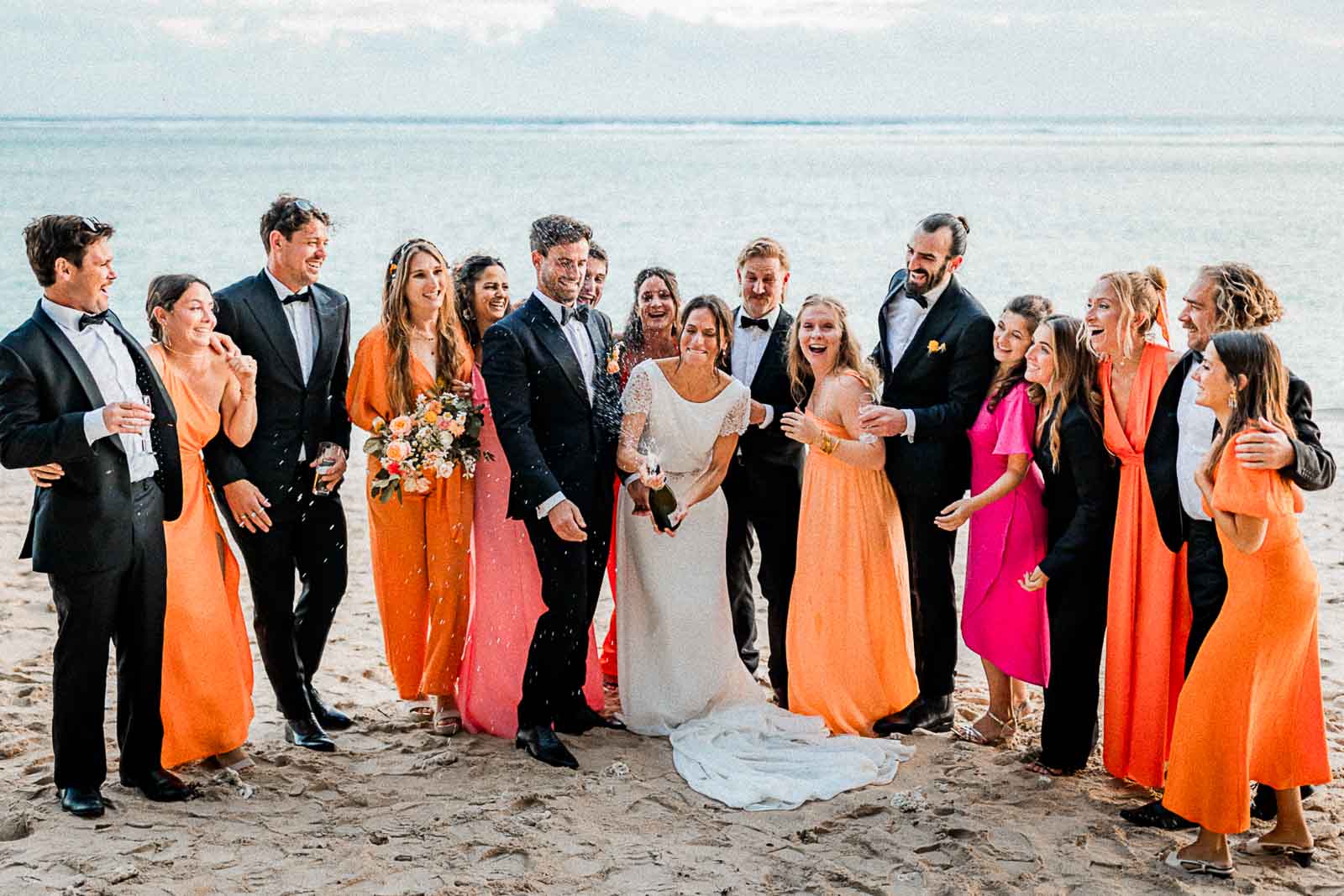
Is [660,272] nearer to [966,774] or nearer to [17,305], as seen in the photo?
[966,774]

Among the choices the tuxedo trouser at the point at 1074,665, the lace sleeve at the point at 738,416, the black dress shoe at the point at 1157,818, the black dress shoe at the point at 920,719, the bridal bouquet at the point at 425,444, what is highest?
the lace sleeve at the point at 738,416

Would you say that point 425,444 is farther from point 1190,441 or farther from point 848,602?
point 1190,441

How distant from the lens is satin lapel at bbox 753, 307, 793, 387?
6.21m

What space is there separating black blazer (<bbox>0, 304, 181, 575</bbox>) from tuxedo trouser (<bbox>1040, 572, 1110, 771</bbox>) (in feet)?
12.2

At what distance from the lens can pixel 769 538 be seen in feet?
20.8

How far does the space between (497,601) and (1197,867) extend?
3087mm

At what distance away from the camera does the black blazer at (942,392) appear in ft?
19.1

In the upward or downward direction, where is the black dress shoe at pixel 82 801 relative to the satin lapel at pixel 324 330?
downward

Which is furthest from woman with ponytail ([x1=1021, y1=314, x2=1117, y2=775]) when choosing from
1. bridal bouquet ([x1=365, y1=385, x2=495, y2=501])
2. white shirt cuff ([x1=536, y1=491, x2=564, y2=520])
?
bridal bouquet ([x1=365, y1=385, x2=495, y2=501])

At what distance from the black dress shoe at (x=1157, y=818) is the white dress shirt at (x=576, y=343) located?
102 inches

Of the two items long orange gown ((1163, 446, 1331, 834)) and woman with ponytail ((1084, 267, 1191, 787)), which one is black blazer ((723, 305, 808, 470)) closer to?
woman with ponytail ((1084, 267, 1191, 787))

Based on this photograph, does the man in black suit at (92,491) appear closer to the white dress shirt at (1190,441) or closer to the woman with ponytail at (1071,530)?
the woman with ponytail at (1071,530)

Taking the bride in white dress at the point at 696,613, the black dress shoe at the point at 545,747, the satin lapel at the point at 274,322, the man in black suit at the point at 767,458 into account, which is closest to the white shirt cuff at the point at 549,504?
the bride in white dress at the point at 696,613

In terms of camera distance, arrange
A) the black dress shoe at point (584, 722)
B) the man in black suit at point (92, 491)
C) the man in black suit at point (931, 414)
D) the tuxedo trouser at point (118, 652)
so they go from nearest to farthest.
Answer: the man in black suit at point (92, 491) → the tuxedo trouser at point (118, 652) → the man in black suit at point (931, 414) → the black dress shoe at point (584, 722)
